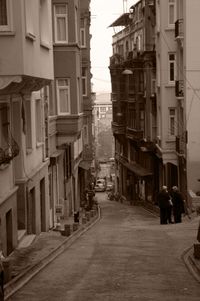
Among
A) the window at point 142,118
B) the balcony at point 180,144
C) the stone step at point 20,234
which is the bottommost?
the stone step at point 20,234

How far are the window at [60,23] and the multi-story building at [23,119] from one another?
4613 mm

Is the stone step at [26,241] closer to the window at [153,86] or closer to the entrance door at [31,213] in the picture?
the entrance door at [31,213]

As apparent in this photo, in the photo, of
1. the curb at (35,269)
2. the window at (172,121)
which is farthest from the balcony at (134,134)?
the curb at (35,269)

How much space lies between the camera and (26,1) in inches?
658

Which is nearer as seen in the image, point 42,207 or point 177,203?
point 42,207

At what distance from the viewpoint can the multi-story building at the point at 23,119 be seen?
51.4 ft

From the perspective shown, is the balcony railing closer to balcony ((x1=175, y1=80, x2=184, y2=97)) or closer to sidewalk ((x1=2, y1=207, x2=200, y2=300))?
sidewalk ((x1=2, y1=207, x2=200, y2=300))

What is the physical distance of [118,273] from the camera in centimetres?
1477

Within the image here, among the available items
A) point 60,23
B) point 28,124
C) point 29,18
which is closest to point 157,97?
point 60,23

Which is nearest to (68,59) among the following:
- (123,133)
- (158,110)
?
(158,110)

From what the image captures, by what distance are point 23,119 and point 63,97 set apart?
1012 centimetres

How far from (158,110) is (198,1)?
10823 millimetres

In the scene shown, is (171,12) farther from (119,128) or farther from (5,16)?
(5,16)

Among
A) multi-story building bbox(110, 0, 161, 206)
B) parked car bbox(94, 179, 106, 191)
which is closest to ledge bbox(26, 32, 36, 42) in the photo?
multi-story building bbox(110, 0, 161, 206)
